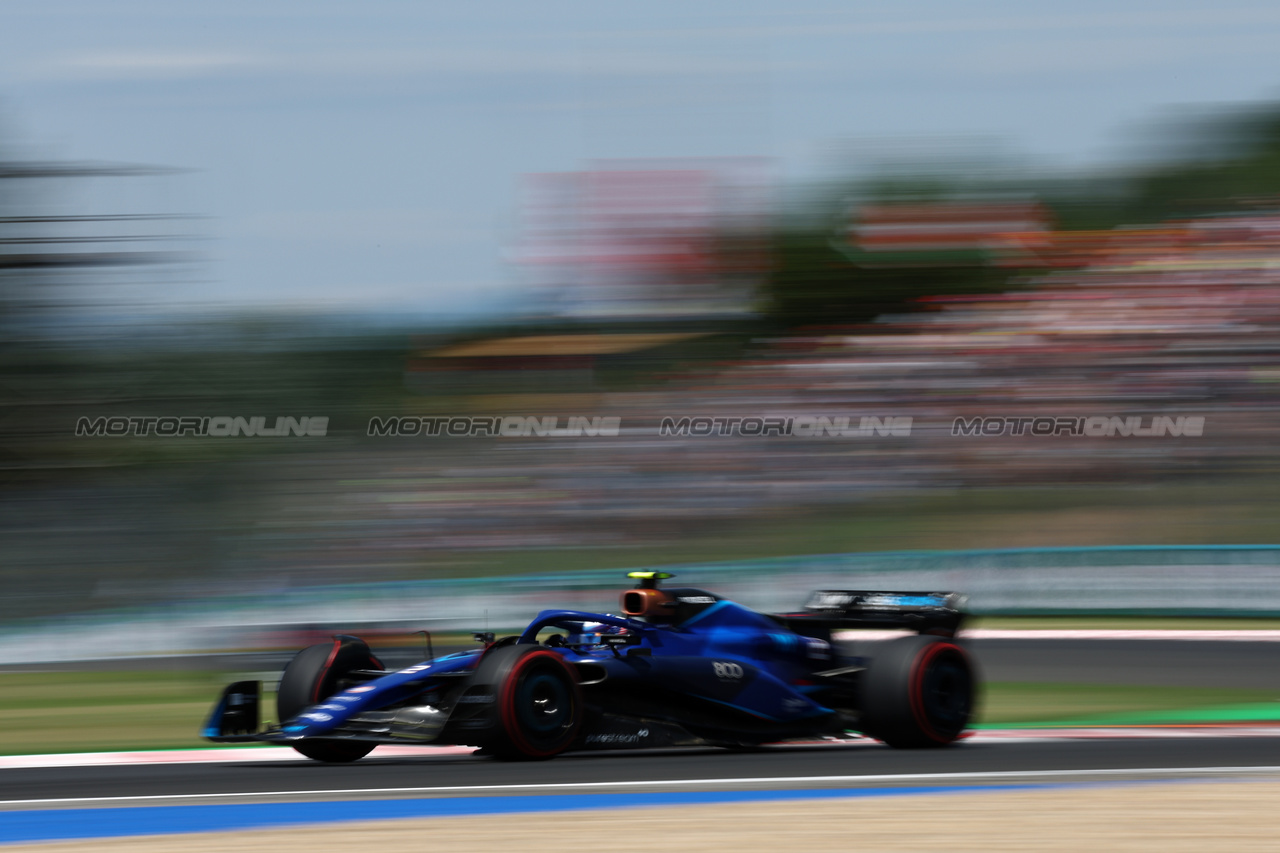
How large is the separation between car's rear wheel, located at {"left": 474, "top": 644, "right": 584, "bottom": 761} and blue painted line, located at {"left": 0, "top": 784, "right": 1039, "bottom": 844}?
77cm

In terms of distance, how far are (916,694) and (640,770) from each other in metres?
1.48

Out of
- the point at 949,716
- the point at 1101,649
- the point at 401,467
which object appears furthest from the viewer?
the point at 401,467

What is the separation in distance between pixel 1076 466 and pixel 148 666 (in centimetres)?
1523

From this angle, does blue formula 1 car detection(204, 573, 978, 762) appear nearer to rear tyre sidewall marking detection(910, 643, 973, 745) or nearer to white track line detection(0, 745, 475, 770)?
rear tyre sidewall marking detection(910, 643, 973, 745)

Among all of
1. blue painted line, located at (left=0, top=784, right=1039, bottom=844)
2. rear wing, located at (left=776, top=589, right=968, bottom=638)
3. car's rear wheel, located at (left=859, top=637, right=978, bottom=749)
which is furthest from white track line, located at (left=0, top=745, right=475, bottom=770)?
car's rear wheel, located at (left=859, top=637, right=978, bottom=749)

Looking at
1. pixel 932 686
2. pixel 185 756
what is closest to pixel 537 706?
pixel 932 686

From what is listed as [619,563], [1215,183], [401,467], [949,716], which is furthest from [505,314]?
[949,716]

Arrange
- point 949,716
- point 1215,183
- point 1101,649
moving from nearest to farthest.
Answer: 1. point 949,716
2. point 1101,649
3. point 1215,183

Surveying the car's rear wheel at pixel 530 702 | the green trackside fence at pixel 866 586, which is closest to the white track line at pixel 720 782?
the car's rear wheel at pixel 530 702

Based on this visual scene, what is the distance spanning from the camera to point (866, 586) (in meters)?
17.4

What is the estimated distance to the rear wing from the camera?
788cm

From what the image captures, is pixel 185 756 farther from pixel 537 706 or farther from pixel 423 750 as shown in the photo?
pixel 537 706

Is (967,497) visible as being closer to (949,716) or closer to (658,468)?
(658,468)

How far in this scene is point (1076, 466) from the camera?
964 inches
